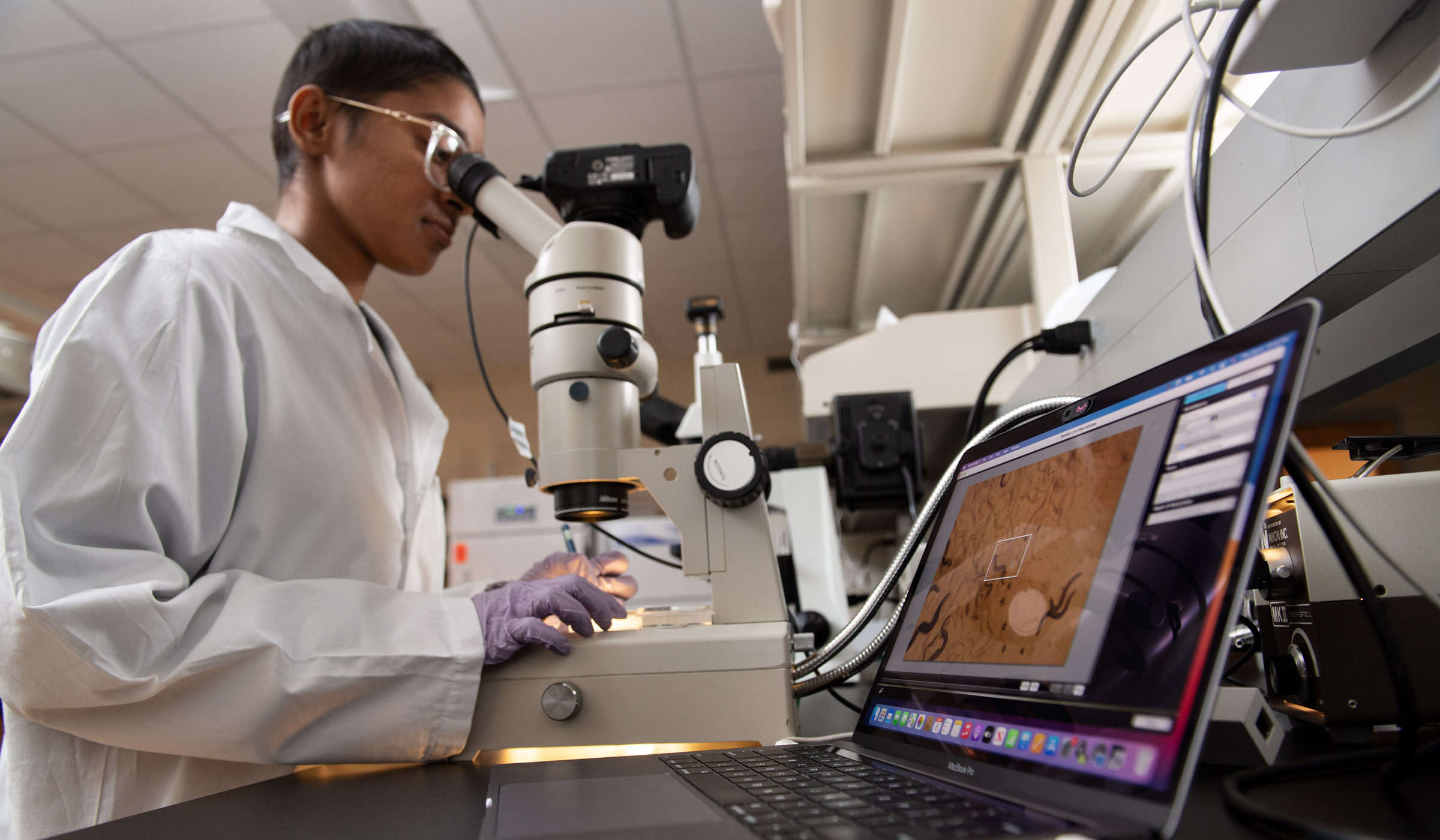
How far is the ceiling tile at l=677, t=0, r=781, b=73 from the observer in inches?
84.6

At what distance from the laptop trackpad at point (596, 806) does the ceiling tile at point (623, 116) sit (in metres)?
2.30

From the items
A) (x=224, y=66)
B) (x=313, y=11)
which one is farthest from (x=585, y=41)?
(x=224, y=66)

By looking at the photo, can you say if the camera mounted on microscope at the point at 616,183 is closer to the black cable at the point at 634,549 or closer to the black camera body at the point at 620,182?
the black camera body at the point at 620,182

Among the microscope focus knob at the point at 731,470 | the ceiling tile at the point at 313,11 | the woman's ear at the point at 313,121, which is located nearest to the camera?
the microscope focus knob at the point at 731,470

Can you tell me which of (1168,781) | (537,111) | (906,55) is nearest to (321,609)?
(1168,781)

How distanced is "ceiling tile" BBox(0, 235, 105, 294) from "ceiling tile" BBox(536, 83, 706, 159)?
2.37 meters

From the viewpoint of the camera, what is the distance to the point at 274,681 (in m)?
0.55

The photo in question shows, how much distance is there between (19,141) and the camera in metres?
2.57

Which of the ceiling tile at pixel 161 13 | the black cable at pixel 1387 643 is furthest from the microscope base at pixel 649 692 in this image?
the ceiling tile at pixel 161 13

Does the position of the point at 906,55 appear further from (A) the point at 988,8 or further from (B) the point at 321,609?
(B) the point at 321,609

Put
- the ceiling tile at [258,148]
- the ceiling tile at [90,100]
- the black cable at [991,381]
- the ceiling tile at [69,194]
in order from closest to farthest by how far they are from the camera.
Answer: the black cable at [991,381]
the ceiling tile at [90,100]
the ceiling tile at [258,148]
the ceiling tile at [69,194]

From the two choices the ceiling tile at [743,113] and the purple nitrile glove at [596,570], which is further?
the ceiling tile at [743,113]

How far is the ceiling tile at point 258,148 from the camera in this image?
2594 mm

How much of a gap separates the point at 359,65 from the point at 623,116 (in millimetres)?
1675
